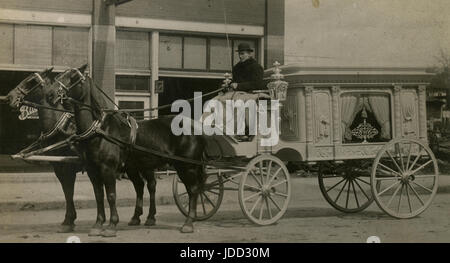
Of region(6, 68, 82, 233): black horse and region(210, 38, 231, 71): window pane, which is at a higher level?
region(210, 38, 231, 71): window pane

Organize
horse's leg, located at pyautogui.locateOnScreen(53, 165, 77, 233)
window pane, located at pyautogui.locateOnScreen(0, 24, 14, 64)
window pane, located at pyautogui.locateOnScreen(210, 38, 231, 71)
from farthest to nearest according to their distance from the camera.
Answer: window pane, located at pyautogui.locateOnScreen(210, 38, 231, 71) → window pane, located at pyautogui.locateOnScreen(0, 24, 14, 64) → horse's leg, located at pyautogui.locateOnScreen(53, 165, 77, 233)

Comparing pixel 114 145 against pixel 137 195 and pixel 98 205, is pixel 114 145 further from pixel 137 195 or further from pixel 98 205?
pixel 137 195

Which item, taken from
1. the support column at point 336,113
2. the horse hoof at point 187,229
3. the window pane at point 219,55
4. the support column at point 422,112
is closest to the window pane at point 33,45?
the window pane at point 219,55

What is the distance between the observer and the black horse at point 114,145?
7586mm

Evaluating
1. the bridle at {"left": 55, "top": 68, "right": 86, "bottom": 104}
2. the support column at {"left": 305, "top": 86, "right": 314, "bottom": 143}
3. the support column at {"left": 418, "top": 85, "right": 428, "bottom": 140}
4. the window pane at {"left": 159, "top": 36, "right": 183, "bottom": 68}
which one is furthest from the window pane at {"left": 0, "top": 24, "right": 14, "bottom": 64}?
the support column at {"left": 418, "top": 85, "right": 428, "bottom": 140}

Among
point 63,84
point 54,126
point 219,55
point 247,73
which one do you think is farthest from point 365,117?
point 219,55

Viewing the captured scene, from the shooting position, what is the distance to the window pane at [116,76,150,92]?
14.1m

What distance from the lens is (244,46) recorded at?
28.0 feet

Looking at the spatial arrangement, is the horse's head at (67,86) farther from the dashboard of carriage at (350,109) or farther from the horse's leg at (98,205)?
the dashboard of carriage at (350,109)

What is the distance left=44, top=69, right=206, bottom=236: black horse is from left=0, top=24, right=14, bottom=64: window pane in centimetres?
582

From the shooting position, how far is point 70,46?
13.4 meters

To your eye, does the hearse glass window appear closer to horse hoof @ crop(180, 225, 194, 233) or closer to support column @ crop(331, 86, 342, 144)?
support column @ crop(331, 86, 342, 144)

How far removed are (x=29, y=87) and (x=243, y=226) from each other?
136 inches
